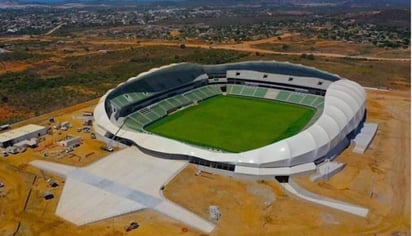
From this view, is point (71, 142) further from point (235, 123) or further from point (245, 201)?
point (245, 201)

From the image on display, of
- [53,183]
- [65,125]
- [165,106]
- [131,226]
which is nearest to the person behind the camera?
[131,226]

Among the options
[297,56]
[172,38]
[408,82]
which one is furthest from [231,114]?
[172,38]

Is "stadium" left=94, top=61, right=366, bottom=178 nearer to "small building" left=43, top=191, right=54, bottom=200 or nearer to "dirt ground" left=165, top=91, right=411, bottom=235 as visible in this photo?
"dirt ground" left=165, top=91, right=411, bottom=235

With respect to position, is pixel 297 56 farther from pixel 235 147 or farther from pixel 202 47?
pixel 235 147

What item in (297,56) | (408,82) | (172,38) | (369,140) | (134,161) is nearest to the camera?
(134,161)

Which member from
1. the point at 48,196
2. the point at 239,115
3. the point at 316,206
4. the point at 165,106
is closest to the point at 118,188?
the point at 48,196

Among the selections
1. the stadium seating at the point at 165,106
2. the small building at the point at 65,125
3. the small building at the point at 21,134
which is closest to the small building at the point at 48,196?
the small building at the point at 21,134

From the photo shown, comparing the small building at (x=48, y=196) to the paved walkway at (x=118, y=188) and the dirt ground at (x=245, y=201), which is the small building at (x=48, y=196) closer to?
the dirt ground at (x=245, y=201)
